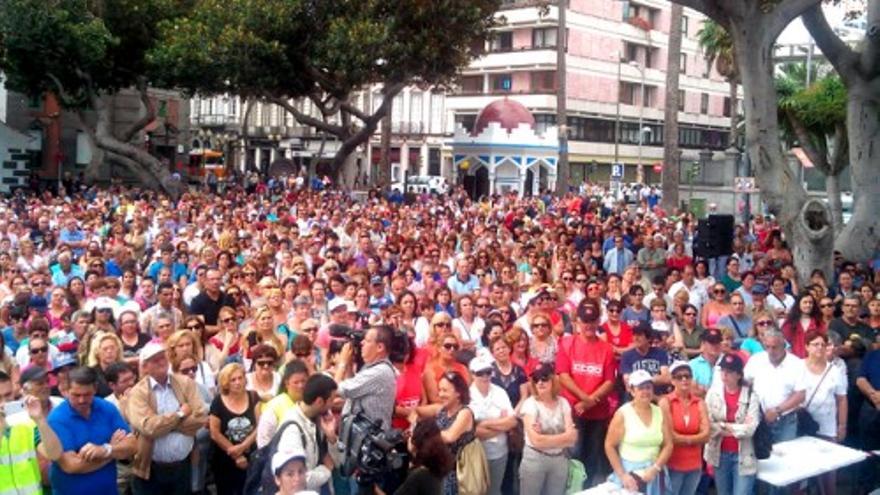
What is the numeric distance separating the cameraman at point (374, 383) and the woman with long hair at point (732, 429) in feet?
8.14

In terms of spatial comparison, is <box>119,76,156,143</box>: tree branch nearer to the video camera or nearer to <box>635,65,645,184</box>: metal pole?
the video camera

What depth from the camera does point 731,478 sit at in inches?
299

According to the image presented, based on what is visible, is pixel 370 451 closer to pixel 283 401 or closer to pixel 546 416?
pixel 283 401

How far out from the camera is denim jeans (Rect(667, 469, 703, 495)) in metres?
7.30

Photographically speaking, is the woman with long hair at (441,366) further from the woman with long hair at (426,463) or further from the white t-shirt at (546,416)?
the woman with long hair at (426,463)

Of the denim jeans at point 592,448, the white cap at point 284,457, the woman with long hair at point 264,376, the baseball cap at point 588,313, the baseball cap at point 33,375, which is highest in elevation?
the baseball cap at point 588,313

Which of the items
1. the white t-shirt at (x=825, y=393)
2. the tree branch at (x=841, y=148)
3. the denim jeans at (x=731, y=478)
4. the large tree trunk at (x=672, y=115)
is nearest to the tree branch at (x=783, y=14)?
the white t-shirt at (x=825, y=393)

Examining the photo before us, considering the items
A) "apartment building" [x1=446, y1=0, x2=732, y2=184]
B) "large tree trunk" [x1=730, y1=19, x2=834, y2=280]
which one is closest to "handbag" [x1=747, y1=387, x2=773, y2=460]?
"large tree trunk" [x1=730, y1=19, x2=834, y2=280]

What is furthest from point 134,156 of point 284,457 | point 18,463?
point 284,457

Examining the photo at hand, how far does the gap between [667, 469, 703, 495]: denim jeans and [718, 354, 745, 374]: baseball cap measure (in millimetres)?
773

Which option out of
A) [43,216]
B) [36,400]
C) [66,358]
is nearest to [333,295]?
[66,358]

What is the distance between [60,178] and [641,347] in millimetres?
31485

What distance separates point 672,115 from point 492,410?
23.1 metres

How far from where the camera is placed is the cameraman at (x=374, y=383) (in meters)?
6.25
